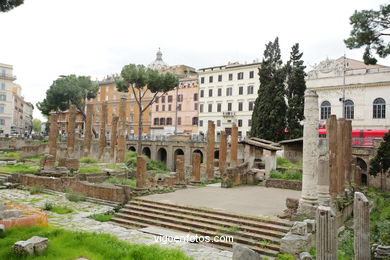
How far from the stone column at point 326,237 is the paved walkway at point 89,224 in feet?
8.14

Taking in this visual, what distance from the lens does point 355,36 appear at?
54.1 ft

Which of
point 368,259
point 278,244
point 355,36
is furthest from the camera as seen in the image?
point 355,36

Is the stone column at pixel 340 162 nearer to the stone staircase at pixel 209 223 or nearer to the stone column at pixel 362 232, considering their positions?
the stone staircase at pixel 209 223

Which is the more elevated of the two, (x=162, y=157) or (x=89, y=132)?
(x=89, y=132)

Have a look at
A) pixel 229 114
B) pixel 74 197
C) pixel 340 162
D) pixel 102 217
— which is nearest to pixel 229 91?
pixel 229 114

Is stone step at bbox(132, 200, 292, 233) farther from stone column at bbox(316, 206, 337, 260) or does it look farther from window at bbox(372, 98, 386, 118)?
window at bbox(372, 98, 386, 118)

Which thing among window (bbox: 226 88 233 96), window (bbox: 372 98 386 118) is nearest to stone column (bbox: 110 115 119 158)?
window (bbox: 226 88 233 96)

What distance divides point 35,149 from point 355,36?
107 feet

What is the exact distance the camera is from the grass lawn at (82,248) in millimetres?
7148

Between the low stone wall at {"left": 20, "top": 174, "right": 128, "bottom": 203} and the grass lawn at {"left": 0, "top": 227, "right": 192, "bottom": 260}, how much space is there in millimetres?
5342

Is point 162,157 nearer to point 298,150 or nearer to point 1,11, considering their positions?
point 298,150

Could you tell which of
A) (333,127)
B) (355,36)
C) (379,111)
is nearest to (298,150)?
(379,111)

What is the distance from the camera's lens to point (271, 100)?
32.7 m

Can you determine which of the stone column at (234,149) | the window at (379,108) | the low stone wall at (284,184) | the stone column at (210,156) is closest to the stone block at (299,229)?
the low stone wall at (284,184)
